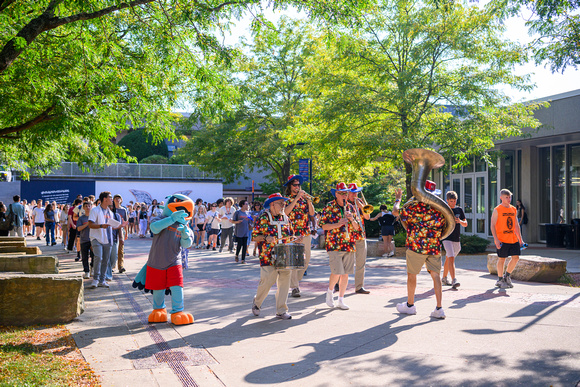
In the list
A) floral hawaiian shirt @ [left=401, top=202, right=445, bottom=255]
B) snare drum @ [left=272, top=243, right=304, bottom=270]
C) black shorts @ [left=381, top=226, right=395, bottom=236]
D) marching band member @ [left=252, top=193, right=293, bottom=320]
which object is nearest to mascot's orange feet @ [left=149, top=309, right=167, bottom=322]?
marching band member @ [left=252, top=193, right=293, bottom=320]

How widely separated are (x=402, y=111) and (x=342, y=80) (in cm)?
231

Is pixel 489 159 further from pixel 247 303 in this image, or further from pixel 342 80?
pixel 247 303

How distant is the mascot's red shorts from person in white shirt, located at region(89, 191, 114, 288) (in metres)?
3.33

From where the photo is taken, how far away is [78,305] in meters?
Result: 6.86

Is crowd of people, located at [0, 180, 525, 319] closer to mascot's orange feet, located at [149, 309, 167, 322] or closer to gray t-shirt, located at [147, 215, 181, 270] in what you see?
gray t-shirt, located at [147, 215, 181, 270]

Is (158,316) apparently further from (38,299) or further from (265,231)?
(265,231)

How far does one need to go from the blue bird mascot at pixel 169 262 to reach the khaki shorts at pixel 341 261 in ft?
7.41

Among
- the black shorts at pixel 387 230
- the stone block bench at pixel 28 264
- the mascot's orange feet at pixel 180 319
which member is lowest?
the mascot's orange feet at pixel 180 319

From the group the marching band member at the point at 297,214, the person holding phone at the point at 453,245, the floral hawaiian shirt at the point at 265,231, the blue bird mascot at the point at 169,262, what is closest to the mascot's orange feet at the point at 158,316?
the blue bird mascot at the point at 169,262

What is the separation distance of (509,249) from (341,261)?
3.70 m

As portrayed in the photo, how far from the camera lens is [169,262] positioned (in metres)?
6.71

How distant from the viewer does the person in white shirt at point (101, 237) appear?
9562mm

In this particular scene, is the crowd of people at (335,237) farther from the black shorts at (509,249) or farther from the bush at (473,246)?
the bush at (473,246)

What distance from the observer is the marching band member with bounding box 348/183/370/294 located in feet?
27.6
